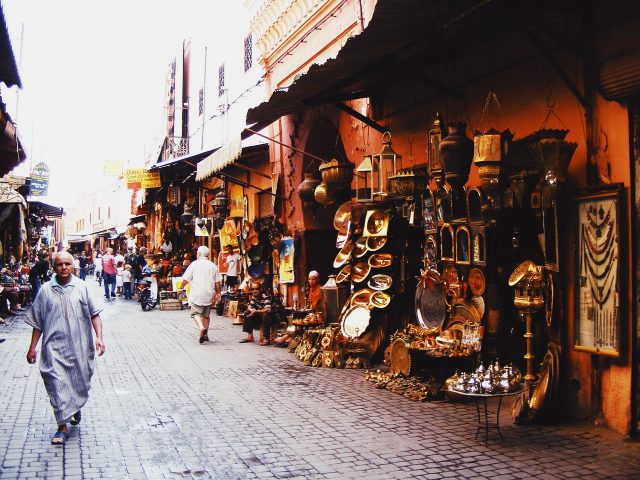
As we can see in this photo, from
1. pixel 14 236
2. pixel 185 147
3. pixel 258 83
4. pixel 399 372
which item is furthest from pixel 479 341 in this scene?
pixel 185 147

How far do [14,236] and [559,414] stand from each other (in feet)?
61.4

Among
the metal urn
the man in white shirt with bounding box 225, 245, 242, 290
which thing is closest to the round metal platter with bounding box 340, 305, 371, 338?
the metal urn

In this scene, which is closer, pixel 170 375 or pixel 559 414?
pixel 559 414

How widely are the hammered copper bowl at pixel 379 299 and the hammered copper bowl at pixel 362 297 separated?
10cm

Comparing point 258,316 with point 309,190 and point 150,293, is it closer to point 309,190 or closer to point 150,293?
point 309,190

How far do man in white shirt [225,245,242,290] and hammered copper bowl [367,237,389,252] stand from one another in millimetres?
8693

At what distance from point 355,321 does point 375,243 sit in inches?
48.4

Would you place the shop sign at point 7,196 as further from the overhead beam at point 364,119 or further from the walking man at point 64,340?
the walking man at point 64,340

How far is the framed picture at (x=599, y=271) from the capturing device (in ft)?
19.8

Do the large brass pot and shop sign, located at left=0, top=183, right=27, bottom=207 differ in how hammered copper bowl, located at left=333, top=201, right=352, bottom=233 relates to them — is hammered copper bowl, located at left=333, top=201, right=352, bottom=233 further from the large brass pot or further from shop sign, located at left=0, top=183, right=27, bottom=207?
shop sign, located at left=0, top=183, right=27, bottom=207

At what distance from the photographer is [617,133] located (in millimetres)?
6094

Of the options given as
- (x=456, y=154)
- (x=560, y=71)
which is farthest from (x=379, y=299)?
(x=560, y=71)

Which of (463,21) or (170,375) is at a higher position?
(463,21)

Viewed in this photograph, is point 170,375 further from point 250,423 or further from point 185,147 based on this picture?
point 185,147
